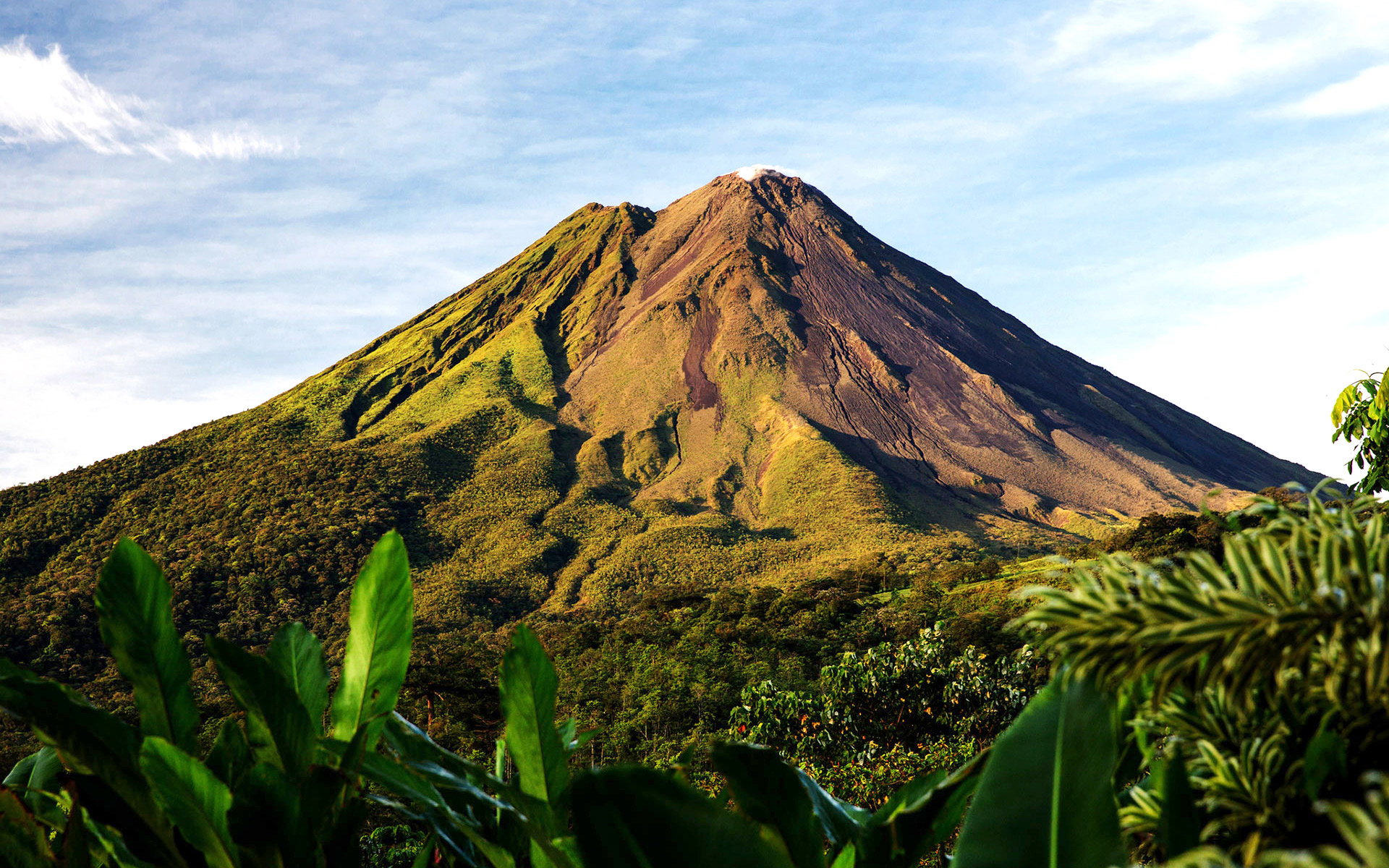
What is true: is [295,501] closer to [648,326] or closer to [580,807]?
[648,326]

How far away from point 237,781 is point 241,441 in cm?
6939

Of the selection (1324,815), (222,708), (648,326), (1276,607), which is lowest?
(222,708)

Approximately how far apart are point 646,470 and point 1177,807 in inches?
2505

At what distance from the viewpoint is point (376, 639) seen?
1.85m

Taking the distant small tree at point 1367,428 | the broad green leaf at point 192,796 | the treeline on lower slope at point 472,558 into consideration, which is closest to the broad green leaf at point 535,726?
the broad green leaf at point 192,796

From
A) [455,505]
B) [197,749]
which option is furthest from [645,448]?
[197,749]

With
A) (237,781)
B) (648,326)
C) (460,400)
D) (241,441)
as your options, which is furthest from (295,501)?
(237,781)

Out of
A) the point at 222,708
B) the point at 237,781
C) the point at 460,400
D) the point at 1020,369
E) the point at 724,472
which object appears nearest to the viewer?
the point at 237,781

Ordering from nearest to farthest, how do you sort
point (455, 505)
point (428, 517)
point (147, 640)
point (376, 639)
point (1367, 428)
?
point (147, 640)
point (376, 639)
point (1367, 428)
point (428, 517)
point (455, 505)

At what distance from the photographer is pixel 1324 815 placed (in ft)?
3.11

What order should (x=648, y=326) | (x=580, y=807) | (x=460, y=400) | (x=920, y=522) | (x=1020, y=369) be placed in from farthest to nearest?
1. (x=1020, y=369)
2. (x=648, y=326)
3. (x=460, y=400)
4. (x=920, y=522)
5. (x=580, y=807)

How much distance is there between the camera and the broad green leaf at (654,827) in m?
1.06

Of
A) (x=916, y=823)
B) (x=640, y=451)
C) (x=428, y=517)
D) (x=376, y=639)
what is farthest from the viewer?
(x=640, y=451)

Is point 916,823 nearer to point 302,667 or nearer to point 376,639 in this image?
point 376,639
